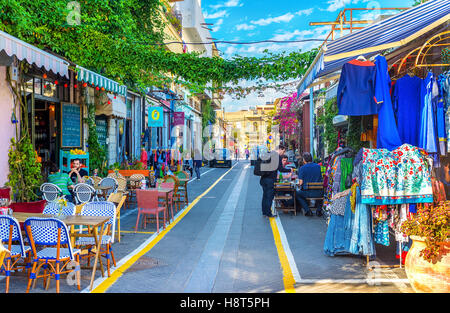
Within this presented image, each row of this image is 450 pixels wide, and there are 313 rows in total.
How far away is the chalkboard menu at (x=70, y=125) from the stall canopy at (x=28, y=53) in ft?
13.0

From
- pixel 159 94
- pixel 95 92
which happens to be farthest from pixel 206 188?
pixel 159 94

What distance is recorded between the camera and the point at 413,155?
5715 millimetres

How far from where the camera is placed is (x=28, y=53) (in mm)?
7648

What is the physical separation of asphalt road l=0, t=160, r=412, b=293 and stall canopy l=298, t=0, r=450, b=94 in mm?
3094

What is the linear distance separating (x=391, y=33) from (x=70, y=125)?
34.2ft

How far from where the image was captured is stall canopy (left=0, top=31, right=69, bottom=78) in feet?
22.9

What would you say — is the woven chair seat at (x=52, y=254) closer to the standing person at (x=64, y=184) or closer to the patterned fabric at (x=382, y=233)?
the patterned fabric at (x=382, y=233)

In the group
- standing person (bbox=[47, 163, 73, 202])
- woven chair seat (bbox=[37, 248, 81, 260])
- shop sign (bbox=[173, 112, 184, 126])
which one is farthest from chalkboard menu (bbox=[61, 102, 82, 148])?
shop sign (bbox=[173, 112, 184, 126])

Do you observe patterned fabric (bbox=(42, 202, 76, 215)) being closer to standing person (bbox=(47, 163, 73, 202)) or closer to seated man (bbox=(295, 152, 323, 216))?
standing person (bbox=(47, 163, 73, 202))

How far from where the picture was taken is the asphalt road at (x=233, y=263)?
5.23m

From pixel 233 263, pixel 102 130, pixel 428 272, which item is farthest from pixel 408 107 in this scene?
pixel 102 130

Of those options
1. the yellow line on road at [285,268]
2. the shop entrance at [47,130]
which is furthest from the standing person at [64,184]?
the yellow line on road at [285,268]

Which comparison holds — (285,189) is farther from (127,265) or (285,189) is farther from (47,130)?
(47,130)

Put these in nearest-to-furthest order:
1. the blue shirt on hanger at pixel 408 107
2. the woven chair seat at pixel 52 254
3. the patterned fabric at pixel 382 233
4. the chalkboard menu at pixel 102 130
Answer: the woven chair seat at pixel 52 254
the patterned fabric at pixel 382 233
the blue shirt on hanger at pixel 408 107
the chalkboard menu at pixel 102 130
